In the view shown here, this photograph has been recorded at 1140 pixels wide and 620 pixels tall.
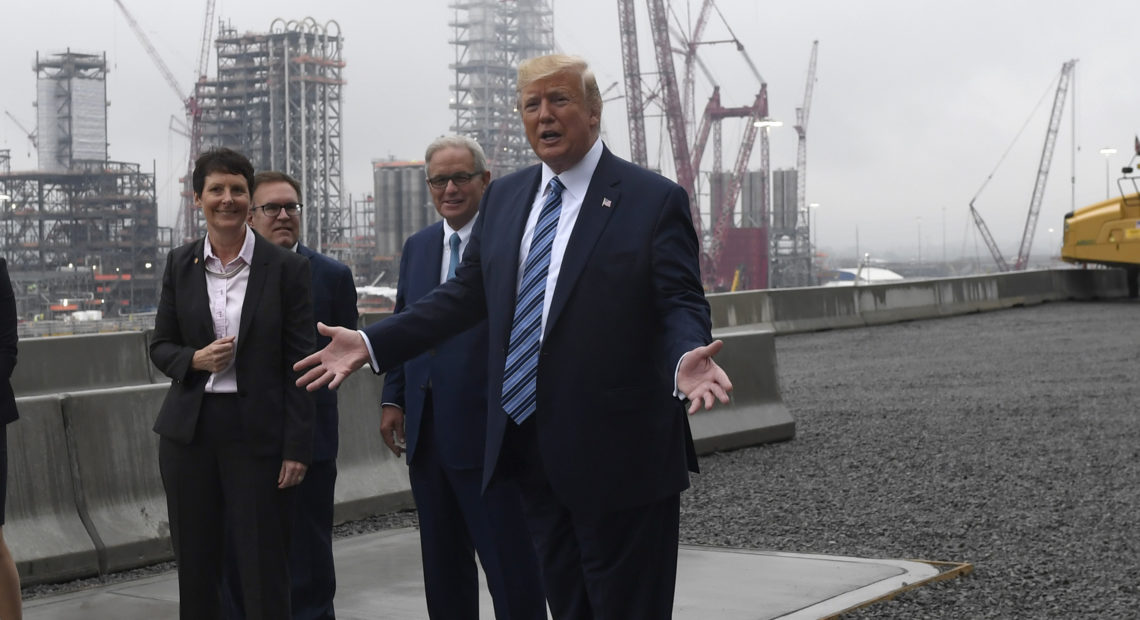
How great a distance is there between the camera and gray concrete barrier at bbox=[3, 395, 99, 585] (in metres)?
6.74

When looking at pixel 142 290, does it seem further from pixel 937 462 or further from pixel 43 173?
pixel 937 462

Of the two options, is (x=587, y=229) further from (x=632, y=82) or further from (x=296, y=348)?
(x=632, y=82)

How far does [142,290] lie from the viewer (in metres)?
136

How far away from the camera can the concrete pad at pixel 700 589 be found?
19.0 ft

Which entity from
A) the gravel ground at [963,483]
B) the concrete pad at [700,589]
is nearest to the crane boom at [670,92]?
the gravel ground at [963,483]

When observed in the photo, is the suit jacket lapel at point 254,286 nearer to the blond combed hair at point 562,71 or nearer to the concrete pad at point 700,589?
the blond combed hair at point 562,71

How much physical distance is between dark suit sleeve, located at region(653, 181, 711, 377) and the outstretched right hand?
80cm

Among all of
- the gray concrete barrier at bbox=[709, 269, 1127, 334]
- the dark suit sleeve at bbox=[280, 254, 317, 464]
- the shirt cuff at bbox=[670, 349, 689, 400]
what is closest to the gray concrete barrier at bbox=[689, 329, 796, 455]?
the dark suit sleeve at bbox=[280, 254, 317, 464]

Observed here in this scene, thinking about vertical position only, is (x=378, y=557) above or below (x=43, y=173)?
below

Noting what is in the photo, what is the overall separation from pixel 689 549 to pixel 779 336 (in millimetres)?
16536

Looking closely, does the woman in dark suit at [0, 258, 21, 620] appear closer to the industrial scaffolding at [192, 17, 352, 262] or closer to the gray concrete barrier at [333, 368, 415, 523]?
the gray concrete barrier at [333, 368, 415, 523]

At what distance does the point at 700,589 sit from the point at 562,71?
3268 millimetres

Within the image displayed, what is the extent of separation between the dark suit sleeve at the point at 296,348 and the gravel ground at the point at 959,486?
8.14ft

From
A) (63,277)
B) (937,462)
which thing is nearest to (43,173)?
(63,277)
